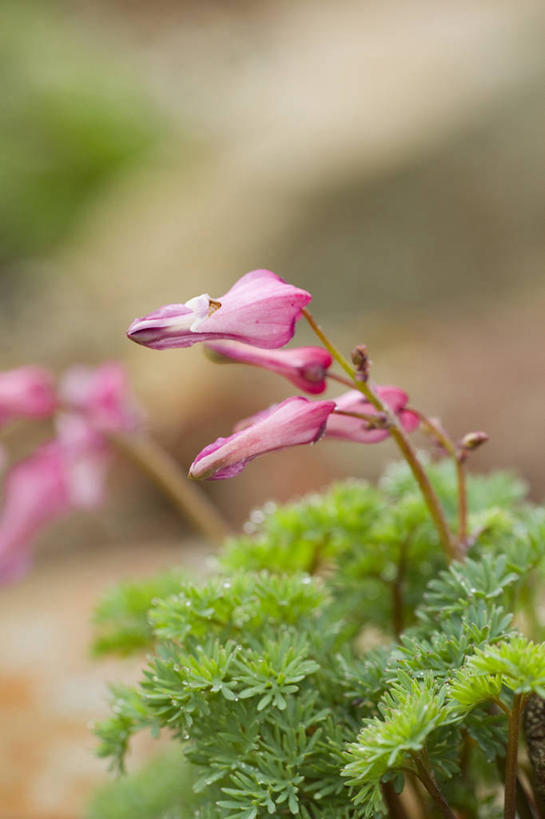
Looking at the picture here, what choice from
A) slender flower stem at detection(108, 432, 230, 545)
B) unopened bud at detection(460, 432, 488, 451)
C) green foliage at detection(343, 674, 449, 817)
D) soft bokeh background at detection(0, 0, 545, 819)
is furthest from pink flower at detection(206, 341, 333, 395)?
soft bokeh background at detection(0, 0, 545, 819)

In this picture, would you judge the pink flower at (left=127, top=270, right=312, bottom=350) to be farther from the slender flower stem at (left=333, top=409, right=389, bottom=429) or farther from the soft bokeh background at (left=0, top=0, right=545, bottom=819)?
the soft bokeh background at (left=0, top=0, right=545, bottom=819)

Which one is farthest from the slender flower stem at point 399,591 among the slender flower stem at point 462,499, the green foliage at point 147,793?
the green foliage at point 147,793

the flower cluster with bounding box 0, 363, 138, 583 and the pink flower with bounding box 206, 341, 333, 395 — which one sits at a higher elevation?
the flower cluster with bounding box 0, 363, 138, 583

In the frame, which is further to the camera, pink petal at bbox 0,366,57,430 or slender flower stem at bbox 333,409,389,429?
pink petal at bbox 0,366,57,430

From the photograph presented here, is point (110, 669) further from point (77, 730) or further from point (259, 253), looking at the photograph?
point (259, 253)

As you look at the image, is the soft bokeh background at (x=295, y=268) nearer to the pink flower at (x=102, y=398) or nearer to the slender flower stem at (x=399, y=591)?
the pink flower at (x=102, y=398)

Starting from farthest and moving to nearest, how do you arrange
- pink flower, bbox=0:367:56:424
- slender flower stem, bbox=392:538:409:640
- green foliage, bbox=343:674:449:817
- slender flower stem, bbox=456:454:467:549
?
1. pink flower, bbox=0:367:56:424
2. slender flower stem, bbox=392:538:409:640
3. slender flower stem, bbox=456:454:467:549
4. green foliage, bbox=343:674:449:817

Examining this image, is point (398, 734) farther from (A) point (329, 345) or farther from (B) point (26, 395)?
(B) point (26, 395)
